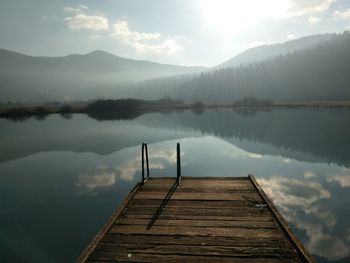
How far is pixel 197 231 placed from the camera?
747cm

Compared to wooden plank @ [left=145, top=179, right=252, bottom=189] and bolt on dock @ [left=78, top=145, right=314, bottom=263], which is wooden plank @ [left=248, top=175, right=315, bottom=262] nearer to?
bolt on dock @ [left=78, top=145, right=314, bottom=263]

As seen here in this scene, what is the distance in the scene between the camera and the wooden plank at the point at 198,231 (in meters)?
7.27

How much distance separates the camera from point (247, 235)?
7215 millimetres

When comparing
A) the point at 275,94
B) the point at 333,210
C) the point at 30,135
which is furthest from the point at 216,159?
the point at 275,94

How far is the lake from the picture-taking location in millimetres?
11531

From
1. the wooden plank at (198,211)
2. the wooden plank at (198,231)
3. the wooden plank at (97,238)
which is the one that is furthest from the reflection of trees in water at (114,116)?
the wooden plank at (198,231)

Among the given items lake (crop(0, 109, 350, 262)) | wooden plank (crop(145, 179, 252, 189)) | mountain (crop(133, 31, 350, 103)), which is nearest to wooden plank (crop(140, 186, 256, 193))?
wooden plank (crop(145, 179, 252, 189))

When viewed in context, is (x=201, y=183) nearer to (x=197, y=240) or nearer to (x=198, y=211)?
(x=198, y=211)

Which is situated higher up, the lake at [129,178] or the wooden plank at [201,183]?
the wooden plank at [201,183]

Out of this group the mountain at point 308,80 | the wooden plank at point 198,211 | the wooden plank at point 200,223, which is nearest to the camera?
the wooden plank at point 200,223

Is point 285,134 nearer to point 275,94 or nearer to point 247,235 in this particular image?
point 247,235

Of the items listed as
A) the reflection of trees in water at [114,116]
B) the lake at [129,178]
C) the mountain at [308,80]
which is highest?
the mountain at [308,80]

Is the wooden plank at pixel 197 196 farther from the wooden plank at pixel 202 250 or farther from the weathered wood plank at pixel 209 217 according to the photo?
the wooden plank at pixel 202 250

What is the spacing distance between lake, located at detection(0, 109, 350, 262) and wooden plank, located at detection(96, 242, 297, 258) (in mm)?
4397
